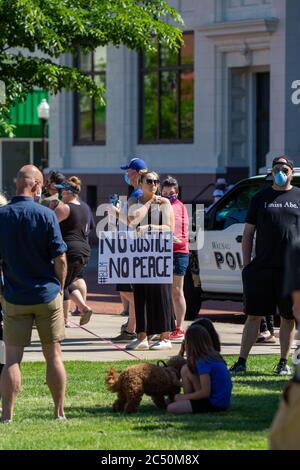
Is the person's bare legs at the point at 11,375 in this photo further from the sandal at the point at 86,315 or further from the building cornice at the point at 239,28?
the building cornice at the point at 239,28

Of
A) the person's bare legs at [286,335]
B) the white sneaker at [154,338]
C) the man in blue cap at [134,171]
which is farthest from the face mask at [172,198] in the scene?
the person's bare legs at [286,335]

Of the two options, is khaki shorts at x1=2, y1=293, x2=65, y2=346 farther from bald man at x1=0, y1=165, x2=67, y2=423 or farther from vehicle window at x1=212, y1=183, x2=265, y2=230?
vehicle window at x1=212, y1=183, x2=265, y2=230

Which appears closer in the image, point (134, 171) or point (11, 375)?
point (11, 375)

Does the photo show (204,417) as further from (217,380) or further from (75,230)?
(75,230)

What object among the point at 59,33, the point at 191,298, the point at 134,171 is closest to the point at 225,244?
the point at 191,298

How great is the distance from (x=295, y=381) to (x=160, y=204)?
808cm

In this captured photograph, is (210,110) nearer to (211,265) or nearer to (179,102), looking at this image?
(179,102)

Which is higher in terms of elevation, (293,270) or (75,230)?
(293,270)

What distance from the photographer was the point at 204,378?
924 centimetres

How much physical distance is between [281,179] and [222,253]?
4.93m

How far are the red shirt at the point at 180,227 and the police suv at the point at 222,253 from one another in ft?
4.80

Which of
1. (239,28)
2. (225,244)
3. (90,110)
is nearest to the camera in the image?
(225,244)

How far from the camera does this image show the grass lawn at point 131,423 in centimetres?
818

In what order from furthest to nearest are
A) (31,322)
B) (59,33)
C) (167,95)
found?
(167,95), (59,33), (31,322)
